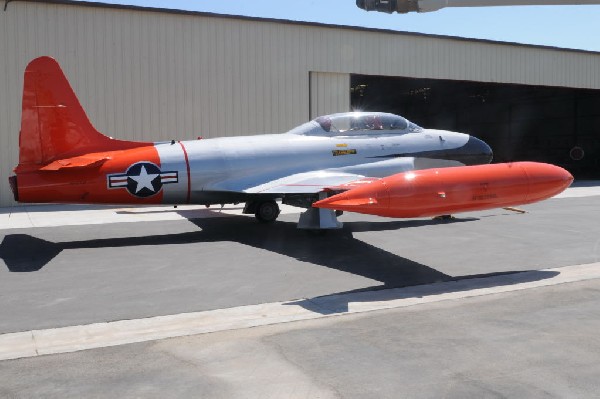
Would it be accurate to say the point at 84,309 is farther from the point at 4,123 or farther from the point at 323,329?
the point at 4,123

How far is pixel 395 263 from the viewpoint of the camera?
9.98 metres

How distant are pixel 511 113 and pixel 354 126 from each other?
37233mm

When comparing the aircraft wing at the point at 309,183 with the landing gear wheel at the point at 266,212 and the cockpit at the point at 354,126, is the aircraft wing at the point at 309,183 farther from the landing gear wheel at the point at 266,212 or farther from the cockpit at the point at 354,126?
the landing gear wheel at the point at 266,212

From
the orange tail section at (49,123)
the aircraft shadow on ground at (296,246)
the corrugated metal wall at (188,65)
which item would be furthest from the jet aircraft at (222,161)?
the corrugated metal wall at (188,65)

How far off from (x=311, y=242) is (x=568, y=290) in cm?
545

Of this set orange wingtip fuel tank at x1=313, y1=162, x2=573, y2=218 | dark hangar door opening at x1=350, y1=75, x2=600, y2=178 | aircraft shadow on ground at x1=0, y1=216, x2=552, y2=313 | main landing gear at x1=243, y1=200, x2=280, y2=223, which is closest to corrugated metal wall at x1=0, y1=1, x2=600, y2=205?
aircraft shadow on ground at x1=0, y1=216, x2=552, y2=313

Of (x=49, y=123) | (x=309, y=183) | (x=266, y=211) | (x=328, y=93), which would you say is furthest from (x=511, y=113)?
(x=49, y=123)

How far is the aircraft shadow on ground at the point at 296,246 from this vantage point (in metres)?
9.13

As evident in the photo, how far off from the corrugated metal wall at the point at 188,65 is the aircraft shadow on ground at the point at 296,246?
7488 mm

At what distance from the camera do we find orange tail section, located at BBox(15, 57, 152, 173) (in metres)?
11.5

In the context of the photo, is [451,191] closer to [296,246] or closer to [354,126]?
[296,246]

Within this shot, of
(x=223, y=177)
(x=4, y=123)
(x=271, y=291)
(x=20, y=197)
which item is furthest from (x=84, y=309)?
(x=4, y=123)

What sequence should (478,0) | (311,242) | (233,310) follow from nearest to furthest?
(233,310) → (478,0) → (311,242)

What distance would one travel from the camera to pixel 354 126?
45.9 feet
